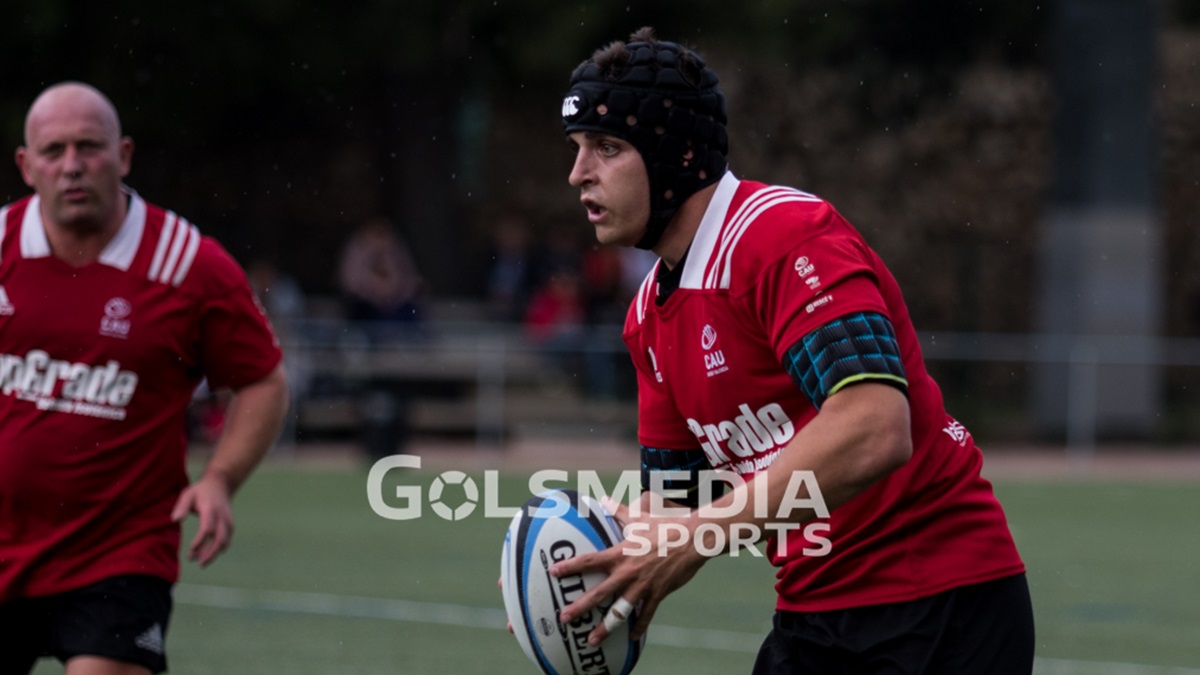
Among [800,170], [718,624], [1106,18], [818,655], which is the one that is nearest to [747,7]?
[1106,18]

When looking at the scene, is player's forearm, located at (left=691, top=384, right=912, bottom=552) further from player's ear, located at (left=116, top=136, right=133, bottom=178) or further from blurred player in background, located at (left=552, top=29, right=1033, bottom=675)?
player's ear, located at (left=116, top=136, right=133, bottom=178)

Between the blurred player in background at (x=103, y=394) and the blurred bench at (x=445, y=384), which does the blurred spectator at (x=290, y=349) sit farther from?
the blurred player in background at (x=103, y=394)

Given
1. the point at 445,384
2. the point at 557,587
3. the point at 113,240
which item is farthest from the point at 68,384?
the point at 445,384

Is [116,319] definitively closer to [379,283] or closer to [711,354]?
[711,354]

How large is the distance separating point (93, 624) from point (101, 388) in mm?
713

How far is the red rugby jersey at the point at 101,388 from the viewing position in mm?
5406

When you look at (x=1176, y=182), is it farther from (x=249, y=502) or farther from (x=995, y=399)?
(x=249, y=502)

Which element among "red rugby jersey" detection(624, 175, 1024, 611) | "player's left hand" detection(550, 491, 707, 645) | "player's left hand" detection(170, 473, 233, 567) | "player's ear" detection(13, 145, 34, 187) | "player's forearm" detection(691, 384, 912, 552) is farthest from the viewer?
"player's ear" detection(13, 145, 34, 187)

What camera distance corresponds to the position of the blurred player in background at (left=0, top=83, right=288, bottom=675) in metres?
5.35

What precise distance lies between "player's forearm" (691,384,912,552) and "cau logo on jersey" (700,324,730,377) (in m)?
0.43

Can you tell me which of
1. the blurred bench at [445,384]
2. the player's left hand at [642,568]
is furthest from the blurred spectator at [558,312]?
the player's left hand at [642,568]

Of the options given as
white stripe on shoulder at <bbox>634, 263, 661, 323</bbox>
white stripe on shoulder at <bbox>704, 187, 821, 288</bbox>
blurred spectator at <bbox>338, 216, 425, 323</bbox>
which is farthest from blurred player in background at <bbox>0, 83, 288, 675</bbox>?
blurred spectator at <bbox>338, 216, 425, 323</bbox>

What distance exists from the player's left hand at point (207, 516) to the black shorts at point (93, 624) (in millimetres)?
151

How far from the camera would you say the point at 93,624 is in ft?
17.2
